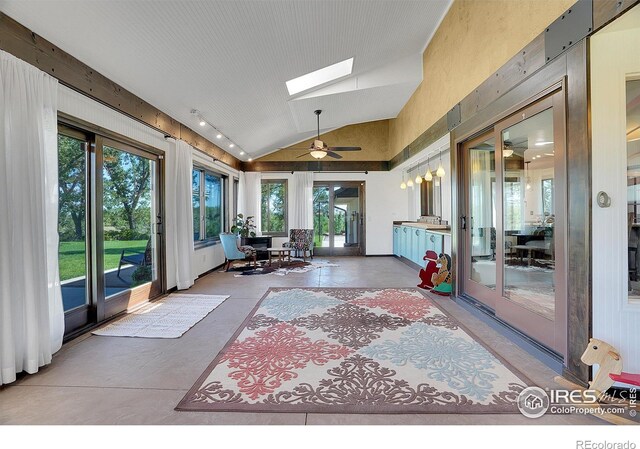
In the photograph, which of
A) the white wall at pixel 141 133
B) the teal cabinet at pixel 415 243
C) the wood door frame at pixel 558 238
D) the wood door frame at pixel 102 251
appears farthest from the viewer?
the teal cabinet at pixel 415 243

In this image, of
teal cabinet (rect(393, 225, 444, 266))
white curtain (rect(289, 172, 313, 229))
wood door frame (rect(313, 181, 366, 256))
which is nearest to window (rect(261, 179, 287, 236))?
white curtain (rect(289, 172, 313, 229))

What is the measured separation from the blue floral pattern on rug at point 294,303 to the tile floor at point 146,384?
424 millimetres

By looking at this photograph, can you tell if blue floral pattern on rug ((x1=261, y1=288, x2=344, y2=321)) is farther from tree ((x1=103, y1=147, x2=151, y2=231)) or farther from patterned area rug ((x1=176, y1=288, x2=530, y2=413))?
tree ((x1=103, y1=147, x2=151, y2=231))

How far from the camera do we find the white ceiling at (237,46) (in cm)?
264

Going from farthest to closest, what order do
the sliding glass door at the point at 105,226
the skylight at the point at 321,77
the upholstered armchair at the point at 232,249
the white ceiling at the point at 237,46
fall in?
the upholstered armchair at the point at 232,249 < the skylight at the point at 321,77 < the sliding glass door at the point at 105,226 < the white ceiling at the point at 237,46

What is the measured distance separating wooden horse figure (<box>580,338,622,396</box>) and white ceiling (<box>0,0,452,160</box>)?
3716 millimetres

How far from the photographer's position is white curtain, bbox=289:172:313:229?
9.25 m

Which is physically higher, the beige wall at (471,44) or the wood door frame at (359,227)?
the beige wall at (471,44)

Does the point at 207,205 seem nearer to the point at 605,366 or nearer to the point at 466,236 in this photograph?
the point at 466,236

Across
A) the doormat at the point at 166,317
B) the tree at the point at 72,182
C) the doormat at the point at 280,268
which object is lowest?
the doormat at the point at 166,317

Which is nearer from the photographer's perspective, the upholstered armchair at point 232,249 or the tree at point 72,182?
the tree at point 72,182

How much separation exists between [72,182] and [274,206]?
21.2 ft

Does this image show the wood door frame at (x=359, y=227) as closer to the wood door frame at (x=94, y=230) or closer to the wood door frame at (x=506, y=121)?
the wood door frame at (x=506, y=121)

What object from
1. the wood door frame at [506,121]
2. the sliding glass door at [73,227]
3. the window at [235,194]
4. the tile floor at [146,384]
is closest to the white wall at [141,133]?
the sliding glass door at [73,227]
